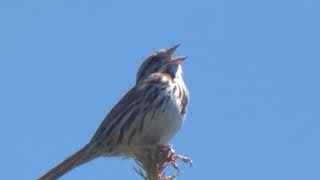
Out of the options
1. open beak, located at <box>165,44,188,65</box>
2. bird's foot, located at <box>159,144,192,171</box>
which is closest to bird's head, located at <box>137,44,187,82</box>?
open beak, located at <box>165,44,188,65</box>

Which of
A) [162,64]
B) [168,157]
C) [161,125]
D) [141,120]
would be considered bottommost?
[168,157]

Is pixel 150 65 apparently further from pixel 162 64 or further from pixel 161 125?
pixel 161 125

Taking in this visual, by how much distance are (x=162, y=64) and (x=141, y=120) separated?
1.19 m

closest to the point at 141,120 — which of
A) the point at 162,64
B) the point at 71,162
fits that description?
the point at 71,162

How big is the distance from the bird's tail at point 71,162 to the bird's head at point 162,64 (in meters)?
1.41

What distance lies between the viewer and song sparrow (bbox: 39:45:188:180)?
655 cm

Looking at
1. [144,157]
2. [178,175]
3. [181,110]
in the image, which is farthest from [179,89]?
[178,175]

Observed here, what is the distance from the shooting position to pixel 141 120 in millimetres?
6699

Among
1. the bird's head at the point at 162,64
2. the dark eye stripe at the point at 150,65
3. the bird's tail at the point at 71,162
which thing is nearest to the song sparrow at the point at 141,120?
the bird's tail at the point at 71,162

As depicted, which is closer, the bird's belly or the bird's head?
the bird's belly

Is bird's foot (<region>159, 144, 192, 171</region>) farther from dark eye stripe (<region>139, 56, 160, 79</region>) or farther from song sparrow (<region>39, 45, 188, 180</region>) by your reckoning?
dark eye stripe (<region>139, 56, 160, 79</region>)

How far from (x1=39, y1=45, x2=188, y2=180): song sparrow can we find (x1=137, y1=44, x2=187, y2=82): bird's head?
0.97 feet

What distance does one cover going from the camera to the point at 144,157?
16.1 ft

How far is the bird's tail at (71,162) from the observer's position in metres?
5.64
